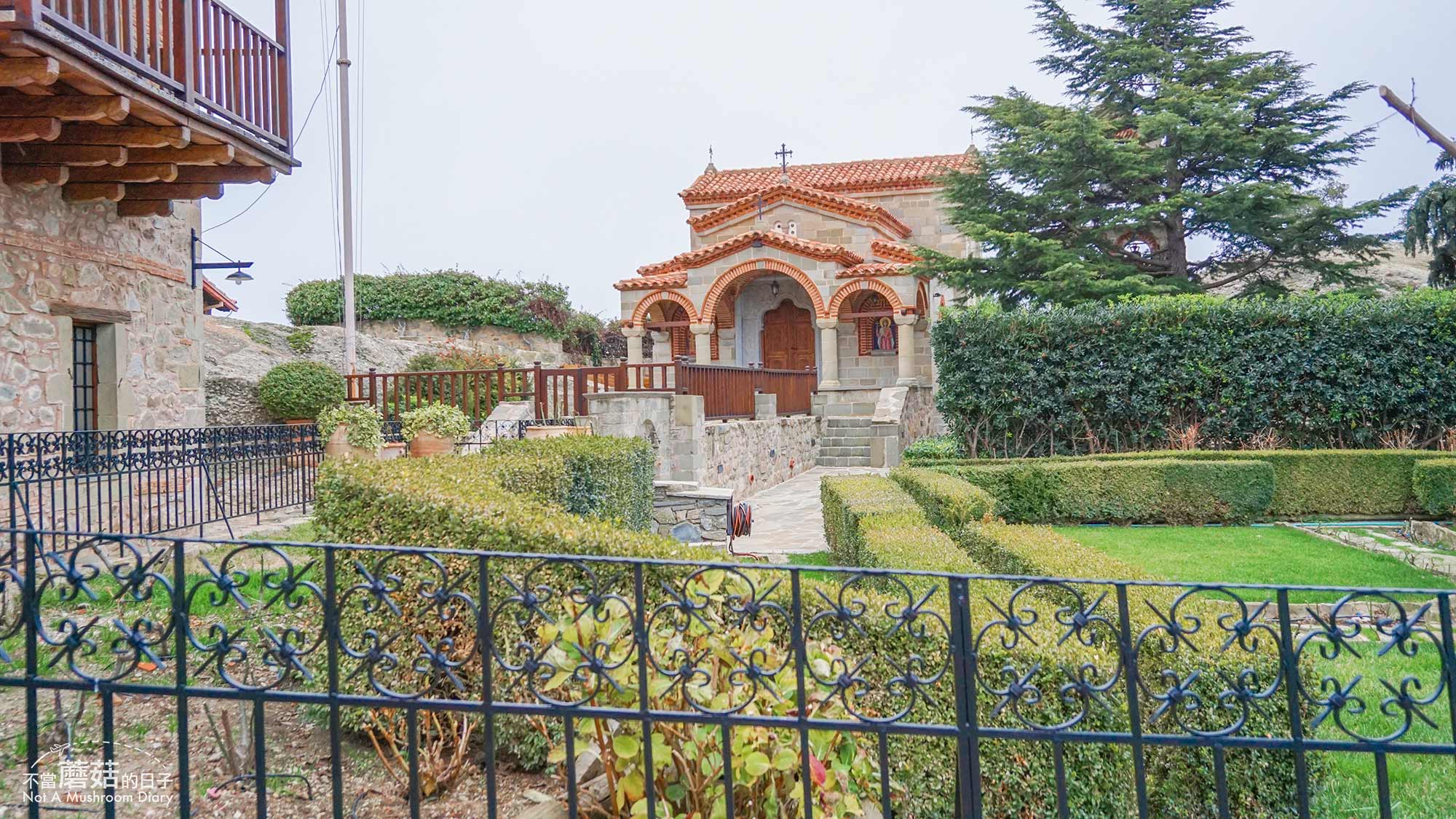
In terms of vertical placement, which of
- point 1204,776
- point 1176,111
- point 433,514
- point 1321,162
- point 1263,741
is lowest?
point 1204,776

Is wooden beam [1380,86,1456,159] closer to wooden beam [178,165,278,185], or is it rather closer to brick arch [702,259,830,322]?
brick arch [702,259,830,322]

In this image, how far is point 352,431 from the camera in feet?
34.2

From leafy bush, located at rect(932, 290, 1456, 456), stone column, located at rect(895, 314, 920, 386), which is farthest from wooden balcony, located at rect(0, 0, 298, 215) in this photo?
stone column, located at rect(895, 314, 920, 386)

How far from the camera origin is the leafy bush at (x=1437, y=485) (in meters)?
10.1

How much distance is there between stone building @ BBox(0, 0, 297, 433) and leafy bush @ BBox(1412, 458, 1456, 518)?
13537mm

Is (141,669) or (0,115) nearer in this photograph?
(141,669)

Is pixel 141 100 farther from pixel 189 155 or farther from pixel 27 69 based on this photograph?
pixel 189 155

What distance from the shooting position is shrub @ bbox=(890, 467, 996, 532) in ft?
25.8

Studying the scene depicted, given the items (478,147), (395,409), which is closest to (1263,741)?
(395,409)

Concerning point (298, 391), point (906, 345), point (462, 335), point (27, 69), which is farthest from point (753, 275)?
point (27, 69)

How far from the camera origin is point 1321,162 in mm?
16719

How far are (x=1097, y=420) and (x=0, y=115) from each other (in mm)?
13608

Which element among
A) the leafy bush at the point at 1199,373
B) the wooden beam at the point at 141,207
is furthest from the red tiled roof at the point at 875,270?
the wooden beam at the point at 141,207

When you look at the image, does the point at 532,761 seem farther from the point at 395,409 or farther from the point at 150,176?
the point at 395,409
